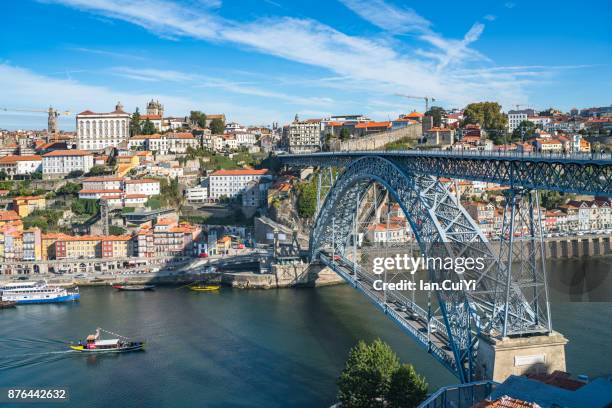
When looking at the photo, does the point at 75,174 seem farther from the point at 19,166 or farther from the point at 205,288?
the point at 205,288

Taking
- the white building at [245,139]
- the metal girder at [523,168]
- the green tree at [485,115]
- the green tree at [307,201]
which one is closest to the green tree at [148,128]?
the white building at [245,139]

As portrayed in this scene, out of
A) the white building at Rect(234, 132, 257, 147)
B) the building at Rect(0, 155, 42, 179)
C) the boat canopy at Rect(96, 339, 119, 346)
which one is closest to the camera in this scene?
the boat canopy at Rect(96, 339, 119, 346)

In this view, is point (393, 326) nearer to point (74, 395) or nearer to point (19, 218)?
point (74, 395)

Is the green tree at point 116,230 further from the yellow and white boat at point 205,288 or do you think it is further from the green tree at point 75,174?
the green tree at point 75,174

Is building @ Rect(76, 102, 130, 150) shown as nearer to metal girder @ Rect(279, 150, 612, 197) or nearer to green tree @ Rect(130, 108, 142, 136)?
green tree @ Rect(130, 108, 142, 136)

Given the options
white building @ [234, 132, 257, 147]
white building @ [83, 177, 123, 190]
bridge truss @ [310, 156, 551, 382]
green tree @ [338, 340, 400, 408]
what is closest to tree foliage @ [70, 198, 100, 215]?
white building @ [83, 177, 123, 190]

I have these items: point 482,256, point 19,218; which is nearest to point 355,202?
point 482,256
